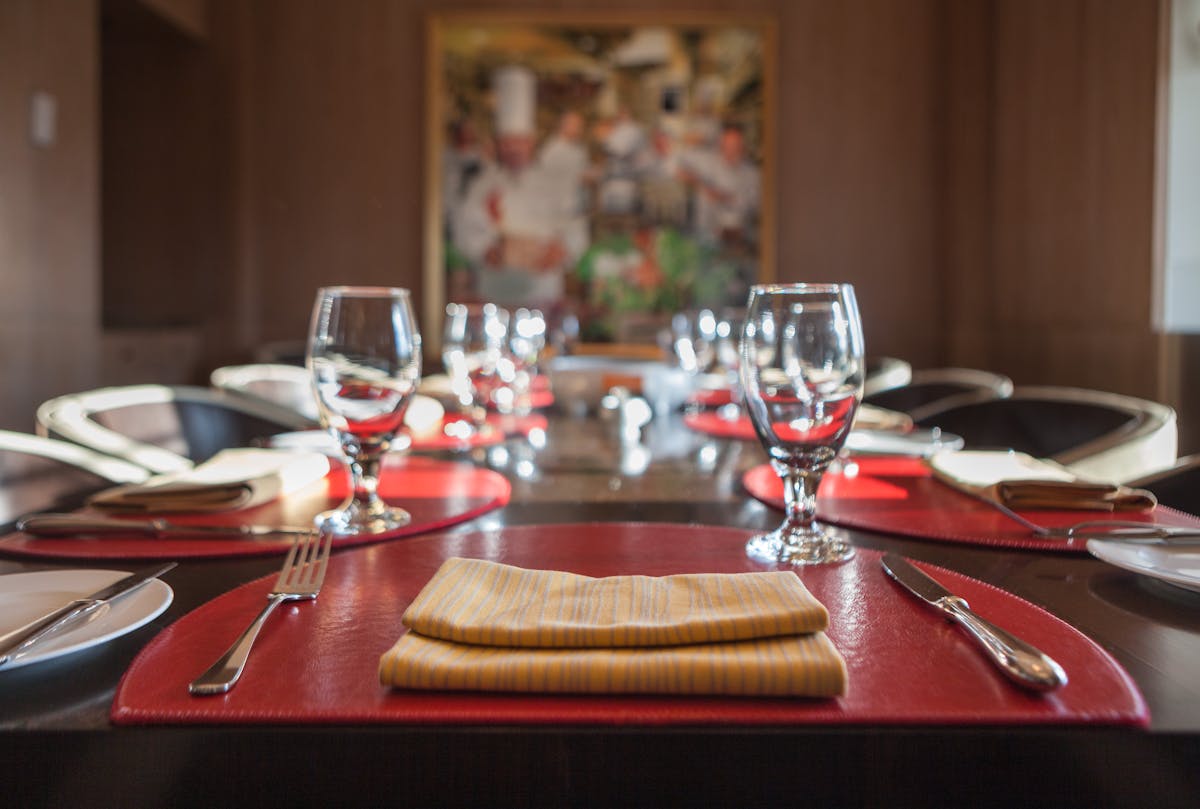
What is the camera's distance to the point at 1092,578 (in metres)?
0.80

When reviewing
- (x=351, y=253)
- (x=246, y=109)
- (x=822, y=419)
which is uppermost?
(x=246, y=109)

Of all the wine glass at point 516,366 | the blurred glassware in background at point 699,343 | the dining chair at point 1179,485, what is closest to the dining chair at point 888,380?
the blurred glassware in background at point 699,343

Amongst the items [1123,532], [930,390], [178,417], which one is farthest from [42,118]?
[1123,532]

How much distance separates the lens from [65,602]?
68 cm

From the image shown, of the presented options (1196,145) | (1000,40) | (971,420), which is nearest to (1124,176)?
(1196,145)

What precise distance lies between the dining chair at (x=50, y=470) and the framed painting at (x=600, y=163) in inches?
162

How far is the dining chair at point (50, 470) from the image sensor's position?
5.16ft

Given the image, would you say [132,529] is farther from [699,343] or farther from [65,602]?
[699,343]

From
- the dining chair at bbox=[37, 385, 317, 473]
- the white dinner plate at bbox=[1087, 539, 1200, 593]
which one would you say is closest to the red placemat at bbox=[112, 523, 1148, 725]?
the white dinner plate at bbox=[1087, 539, 1200, 593]

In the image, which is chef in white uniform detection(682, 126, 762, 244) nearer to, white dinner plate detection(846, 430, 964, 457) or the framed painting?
the framed painting

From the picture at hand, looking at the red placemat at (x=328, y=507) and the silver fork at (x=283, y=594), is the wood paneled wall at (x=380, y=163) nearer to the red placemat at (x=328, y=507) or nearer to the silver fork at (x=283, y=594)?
the red placemat at (x=328, y=507)

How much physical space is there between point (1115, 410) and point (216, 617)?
2018 millimetres

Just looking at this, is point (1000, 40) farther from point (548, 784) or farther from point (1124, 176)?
point (548, 784)

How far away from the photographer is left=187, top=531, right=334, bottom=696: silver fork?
54cm
